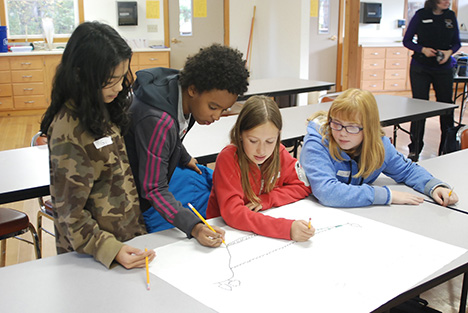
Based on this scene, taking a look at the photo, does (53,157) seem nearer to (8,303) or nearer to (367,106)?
(8,303)

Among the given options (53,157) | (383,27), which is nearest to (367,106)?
(53,157)

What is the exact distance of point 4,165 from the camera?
202cm

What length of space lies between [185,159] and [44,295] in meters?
0.93

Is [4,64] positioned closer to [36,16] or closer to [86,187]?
[36,16]

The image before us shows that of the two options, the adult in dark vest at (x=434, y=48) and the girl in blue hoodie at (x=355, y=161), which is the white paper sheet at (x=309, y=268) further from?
the adult in dark vest at (x=434, y=48)

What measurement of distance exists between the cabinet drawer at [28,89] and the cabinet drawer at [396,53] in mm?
5991

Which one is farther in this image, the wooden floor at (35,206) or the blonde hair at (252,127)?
the wooden floor at (35,206)

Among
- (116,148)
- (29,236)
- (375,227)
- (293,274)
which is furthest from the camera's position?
(29,236)

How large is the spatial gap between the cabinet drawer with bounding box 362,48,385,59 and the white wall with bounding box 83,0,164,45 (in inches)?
144

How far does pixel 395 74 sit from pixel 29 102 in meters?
6.37

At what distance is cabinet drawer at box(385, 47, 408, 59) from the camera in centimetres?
839

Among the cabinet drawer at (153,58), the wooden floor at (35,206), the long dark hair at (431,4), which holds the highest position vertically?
the long dark hair at (431,4)

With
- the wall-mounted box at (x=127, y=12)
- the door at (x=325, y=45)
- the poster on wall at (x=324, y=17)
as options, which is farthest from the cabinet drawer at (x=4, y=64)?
the poster on wall at (x=324, y=17)

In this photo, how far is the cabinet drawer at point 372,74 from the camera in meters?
8.38
